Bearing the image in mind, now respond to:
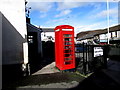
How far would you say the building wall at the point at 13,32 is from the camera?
5.60m

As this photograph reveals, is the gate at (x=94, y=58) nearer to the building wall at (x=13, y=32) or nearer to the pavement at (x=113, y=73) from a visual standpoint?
the pavement at (x=113, y=73)

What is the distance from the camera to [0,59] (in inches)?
209

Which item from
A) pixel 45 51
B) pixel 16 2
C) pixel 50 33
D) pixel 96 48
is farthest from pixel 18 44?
pixel 50 33

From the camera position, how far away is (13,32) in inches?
233

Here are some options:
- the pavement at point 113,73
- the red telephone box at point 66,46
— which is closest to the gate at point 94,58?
the pavement at point 113,73

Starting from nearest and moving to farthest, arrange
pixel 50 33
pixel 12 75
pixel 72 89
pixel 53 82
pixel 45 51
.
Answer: pixel 72 89, pixel 53 82, pixel 12 75, pixel 45 51, pixel 50 33

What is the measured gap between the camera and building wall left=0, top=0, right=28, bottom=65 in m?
5.60

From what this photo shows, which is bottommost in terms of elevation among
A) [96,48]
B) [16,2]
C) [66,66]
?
[66,66]

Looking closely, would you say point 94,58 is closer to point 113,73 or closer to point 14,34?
point 113,73

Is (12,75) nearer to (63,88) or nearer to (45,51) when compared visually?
(63,88)

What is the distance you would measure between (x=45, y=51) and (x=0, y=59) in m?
10.8

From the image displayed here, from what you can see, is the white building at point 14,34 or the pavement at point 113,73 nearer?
the pavement at point 113,73

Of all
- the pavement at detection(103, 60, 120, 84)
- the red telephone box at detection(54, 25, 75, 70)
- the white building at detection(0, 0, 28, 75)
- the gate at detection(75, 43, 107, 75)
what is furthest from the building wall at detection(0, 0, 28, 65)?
the pavement at detection(103, 60, 120, 84)

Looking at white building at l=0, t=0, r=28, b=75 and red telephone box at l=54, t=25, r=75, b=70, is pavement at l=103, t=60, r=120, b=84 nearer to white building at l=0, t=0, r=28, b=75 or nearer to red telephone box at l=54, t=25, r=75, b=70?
red telephone box at l=54, t=25, r=75, b=70
